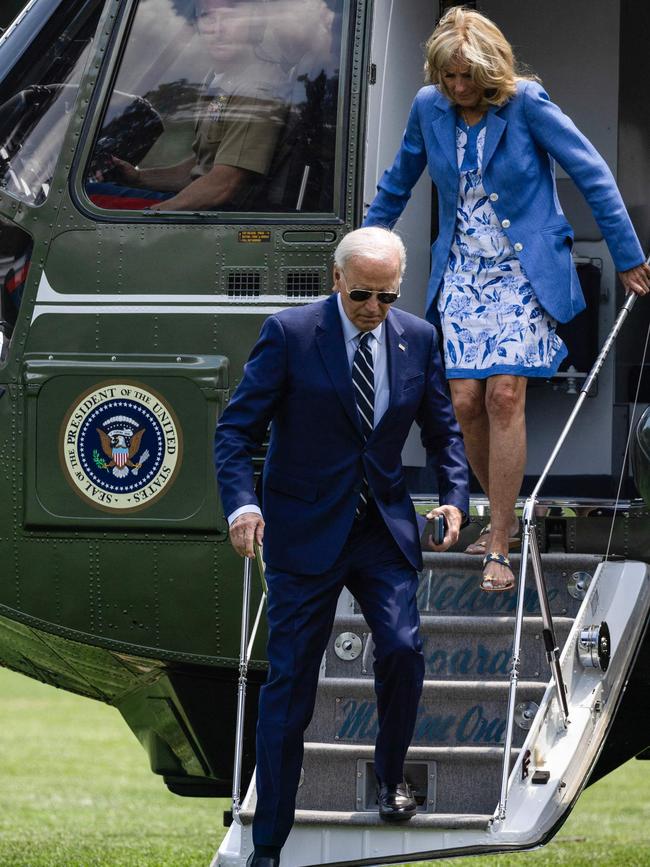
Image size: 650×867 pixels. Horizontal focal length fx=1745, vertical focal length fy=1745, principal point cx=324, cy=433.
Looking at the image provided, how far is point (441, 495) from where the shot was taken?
4.90 metres

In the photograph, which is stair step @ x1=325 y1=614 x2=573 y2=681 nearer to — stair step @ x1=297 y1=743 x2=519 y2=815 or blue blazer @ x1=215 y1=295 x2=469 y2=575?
stair step @ x1=297 y1=743 x2=519 y2=815

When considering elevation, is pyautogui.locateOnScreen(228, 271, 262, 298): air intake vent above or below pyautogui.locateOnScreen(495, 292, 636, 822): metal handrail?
above

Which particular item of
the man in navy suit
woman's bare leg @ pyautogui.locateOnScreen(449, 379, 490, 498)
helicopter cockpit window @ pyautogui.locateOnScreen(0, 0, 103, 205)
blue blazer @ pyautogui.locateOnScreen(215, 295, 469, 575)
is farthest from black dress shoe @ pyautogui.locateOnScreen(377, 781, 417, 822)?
helicopter cockpit window @ pyautogui.locateOnScreen(0, 0, 103, 205)

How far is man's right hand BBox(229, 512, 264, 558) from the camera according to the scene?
463 cm

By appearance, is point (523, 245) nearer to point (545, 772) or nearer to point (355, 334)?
point (355, 334)

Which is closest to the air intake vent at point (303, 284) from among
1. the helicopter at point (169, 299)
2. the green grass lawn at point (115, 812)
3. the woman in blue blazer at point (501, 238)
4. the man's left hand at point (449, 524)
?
the helicopter at point (169, 299)

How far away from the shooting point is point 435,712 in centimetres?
548

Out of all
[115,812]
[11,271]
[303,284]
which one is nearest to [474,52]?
[303,284]

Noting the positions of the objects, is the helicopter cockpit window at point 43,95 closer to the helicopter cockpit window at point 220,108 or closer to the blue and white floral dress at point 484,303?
the helicopter cockpit window at point 220,108

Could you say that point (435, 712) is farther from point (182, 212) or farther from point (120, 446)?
point (182, 212)

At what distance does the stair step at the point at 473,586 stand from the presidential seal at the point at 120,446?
0.99 m

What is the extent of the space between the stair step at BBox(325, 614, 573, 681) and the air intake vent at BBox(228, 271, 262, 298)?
123 centimetres

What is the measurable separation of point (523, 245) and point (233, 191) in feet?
3.92

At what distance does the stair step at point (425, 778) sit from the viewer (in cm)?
522
